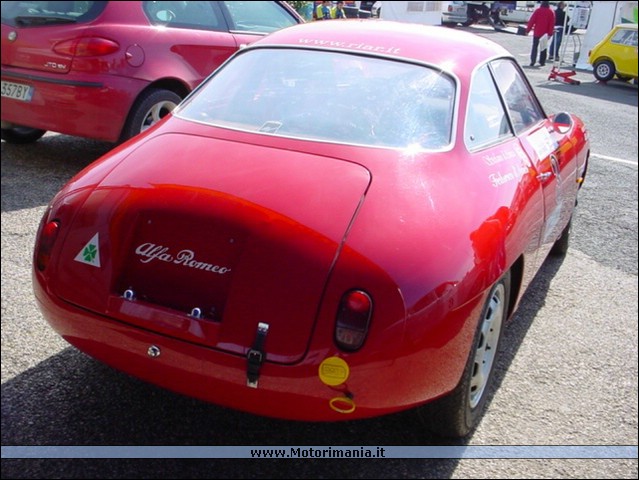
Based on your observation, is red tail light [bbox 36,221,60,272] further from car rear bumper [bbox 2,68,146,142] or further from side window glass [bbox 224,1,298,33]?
side window glass [bbox 224,1,298,33]

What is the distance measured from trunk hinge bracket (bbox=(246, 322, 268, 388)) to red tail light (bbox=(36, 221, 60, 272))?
0.68 meters

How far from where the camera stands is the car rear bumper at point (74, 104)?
290 cm

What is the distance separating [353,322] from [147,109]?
2.57 m

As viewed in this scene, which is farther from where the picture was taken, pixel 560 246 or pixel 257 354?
pixel 560 246

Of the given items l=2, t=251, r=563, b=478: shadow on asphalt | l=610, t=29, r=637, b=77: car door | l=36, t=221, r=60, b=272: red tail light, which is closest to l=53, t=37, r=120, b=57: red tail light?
l=36, t=221, r=60, b=272: red tail light

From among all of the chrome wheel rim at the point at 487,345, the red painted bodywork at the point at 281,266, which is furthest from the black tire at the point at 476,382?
the red painted bodywork at the point at 281,266

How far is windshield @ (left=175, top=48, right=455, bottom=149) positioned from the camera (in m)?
2.24

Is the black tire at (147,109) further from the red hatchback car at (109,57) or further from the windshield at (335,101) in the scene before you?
the windshield at (335,101)

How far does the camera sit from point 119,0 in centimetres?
390

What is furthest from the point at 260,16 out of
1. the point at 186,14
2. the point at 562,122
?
A: the point at 562,122

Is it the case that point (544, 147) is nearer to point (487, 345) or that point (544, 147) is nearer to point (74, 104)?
point (487, 345)

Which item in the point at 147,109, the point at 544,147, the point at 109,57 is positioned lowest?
the point at 147,109

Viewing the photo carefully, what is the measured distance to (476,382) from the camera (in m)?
2.15

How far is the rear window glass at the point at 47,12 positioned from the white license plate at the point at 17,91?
0.44 m
